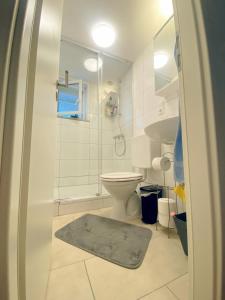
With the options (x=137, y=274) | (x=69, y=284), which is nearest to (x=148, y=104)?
(x=137, y=274)

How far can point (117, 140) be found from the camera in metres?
2.60

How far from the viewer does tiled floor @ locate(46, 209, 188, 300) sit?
62 cm

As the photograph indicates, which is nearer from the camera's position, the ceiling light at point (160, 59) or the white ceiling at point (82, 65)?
the ceiling light at point (160, 59)

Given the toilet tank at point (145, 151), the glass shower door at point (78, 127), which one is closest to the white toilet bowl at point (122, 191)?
the toilet tank at point (145, 151)

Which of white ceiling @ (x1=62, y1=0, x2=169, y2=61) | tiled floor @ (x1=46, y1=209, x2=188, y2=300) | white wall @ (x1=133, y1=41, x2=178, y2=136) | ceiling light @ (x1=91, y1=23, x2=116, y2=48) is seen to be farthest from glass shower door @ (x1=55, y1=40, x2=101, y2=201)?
tiled floor @ (x1=46, y1=209, x2=188, y2=300)

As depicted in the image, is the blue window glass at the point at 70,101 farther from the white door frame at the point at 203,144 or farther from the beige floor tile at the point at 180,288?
the beige floor tile at the point at 180,288

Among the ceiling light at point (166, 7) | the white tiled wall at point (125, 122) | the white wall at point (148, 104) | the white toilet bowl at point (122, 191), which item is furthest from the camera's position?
the white tiled wall at point (125, 122)

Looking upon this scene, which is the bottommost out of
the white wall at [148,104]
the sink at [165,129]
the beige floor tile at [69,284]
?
the beige floor tile at [69,284]

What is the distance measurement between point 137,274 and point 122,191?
0.63 m

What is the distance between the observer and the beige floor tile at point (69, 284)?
0.61 meters

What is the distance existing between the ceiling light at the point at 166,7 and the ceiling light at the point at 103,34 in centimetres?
57

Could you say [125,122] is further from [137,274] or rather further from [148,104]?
[137,274]

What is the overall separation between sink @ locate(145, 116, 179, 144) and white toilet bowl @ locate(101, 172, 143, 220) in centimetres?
44

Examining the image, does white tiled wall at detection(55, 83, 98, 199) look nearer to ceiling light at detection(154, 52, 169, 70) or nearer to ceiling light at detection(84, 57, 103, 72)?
ceiling light at detection(84, 57, 103, 72)
